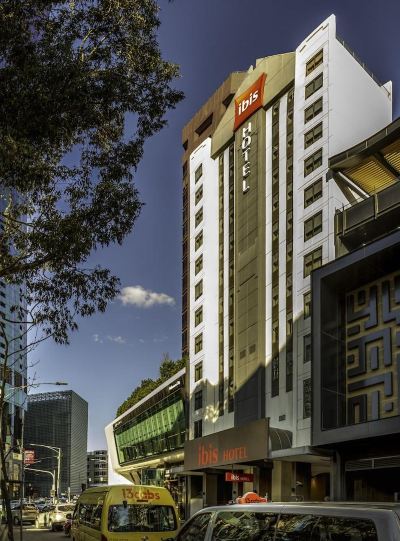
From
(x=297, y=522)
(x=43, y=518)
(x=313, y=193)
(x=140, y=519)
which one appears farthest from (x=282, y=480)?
(x=297, y=522)

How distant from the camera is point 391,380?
2681 cm

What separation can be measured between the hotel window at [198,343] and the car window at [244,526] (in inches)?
1698

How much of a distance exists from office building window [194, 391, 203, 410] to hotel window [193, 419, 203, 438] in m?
1.03

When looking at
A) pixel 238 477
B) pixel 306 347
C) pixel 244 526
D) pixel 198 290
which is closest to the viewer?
pixel 244 526

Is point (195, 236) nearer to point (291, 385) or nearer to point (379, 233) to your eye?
point (291, 385)

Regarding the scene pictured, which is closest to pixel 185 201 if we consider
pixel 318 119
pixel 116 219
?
pixel 318 119

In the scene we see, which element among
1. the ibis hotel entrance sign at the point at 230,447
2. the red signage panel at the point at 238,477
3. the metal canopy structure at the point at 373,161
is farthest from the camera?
the red signage panel at the point at 238,477

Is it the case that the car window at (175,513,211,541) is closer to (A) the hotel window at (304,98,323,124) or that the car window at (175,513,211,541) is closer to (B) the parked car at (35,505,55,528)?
(A) the hotel window at (304,98,323,124)

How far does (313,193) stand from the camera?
37156 millimetres

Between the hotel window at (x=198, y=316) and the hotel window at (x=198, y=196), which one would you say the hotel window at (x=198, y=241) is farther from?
the hotel window at (x=198, y=316)

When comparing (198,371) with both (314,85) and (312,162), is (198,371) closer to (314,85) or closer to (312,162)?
(312,162)

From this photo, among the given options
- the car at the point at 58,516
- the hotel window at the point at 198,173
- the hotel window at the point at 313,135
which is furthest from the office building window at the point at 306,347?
the hotel window at the point at 198,173

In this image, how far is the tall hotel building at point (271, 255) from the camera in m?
36.6

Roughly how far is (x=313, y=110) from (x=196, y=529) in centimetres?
3334
